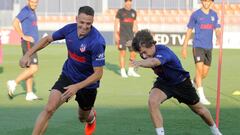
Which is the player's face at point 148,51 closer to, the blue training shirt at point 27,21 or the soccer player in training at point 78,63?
Answer: the soccer player in training at point 78,63

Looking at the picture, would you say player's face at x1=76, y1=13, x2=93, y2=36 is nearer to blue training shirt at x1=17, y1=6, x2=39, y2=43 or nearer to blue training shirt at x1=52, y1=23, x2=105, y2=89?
blue training shirt at x1=52, y1=23, x2=105, y2=89

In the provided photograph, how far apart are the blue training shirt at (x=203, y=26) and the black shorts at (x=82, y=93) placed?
194 inches

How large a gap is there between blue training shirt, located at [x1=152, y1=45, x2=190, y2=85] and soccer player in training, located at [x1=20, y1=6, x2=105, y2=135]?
81cm

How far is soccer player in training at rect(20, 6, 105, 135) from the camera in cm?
733

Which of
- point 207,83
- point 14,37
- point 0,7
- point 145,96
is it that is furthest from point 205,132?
point 0,7

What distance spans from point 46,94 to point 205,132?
225 inches

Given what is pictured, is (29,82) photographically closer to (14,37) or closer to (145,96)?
(145,96)

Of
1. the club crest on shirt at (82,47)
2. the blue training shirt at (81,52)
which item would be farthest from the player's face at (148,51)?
the club crest on shirt at (82,47)

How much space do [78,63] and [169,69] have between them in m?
1.22

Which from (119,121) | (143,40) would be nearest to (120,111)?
(119,121)

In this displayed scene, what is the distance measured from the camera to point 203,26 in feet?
42.3

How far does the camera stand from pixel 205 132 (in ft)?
30.2

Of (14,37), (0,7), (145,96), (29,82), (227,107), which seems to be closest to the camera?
(227,107)

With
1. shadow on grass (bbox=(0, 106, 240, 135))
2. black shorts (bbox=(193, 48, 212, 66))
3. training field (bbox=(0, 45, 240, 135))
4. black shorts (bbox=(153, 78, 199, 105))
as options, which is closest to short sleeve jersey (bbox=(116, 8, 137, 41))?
training field (bbox=(0, 45, 240, 135))
